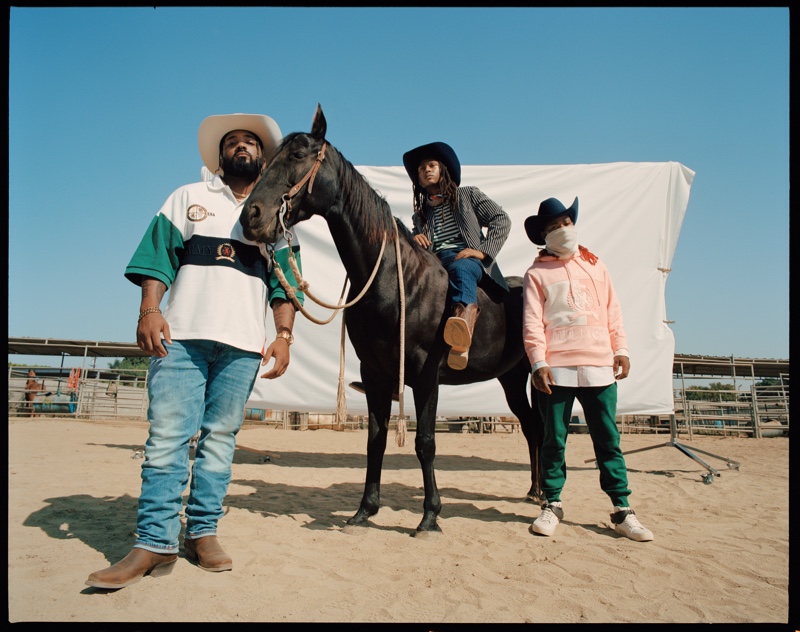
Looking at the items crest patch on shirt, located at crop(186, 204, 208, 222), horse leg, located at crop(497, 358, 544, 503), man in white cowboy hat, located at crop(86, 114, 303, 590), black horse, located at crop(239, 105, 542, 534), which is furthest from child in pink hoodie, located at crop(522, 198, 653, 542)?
crest patch on shirt, located at crop(186, 204, 208, 222)

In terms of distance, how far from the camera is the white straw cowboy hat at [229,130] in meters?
2.77

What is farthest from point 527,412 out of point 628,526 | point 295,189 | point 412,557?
point 295,189

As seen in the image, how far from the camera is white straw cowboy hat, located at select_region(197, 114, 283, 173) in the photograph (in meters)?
2.77

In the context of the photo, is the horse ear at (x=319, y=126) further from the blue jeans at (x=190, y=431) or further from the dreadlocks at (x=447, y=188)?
the blue jeans at (x=190, y=431)

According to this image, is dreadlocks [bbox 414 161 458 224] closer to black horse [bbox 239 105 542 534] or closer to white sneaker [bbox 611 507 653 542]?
black horse [bbox 239 105 542 534]

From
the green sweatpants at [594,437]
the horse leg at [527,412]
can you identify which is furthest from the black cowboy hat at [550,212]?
the horse leg at [527,412]

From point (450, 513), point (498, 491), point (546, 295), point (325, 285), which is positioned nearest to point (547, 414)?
point (546, 295)

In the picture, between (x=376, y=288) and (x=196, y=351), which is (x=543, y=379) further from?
(x=196, y=351)

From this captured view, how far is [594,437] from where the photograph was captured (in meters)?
3.30

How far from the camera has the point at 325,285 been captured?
6.46 meters

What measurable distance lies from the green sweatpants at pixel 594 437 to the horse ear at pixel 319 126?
2068 mm

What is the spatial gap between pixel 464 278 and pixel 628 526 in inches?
68.7

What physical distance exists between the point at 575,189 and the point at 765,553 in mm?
4649
